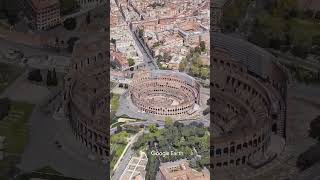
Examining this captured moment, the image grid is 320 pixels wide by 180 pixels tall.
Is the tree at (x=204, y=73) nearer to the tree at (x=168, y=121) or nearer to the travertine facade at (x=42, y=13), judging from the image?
the tree at (x=168, y=121)

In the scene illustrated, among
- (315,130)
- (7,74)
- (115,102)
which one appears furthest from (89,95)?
(315,130)

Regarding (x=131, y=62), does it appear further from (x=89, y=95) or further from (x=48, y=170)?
(x=48, y=170)

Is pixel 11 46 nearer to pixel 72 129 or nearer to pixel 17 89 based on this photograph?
pixel 17 89

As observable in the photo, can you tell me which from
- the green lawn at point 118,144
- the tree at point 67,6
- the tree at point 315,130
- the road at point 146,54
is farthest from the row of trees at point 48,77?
the tree at point 315,130

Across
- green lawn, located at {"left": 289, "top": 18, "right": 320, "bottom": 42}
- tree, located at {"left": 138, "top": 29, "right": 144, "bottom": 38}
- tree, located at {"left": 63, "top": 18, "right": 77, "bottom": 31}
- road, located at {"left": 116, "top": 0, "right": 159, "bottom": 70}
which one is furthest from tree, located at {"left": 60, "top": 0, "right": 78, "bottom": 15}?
green lawn, located at {"left": 289, "top": 18, "right": 320, "bottom": 42}

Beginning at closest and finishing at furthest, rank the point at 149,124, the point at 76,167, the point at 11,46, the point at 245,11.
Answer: the point at 76,167, the point at 149,124, the point at 11,46, the point at 245,11

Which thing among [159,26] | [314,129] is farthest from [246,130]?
[159,26]
